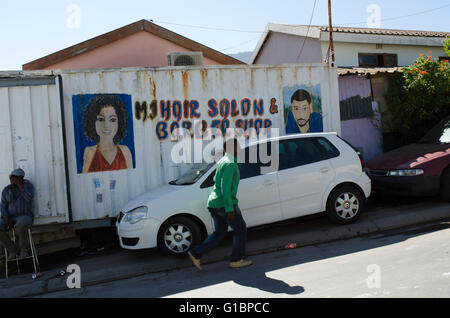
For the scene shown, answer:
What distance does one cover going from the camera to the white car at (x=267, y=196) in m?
5.84

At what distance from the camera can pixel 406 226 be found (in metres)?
6.72

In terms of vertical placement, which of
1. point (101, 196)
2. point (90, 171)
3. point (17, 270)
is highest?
point (90, 171)

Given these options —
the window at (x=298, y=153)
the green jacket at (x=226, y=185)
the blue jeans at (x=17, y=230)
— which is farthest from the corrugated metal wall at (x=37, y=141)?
the window at (x=298, y=153)

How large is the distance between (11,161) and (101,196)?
1.60m

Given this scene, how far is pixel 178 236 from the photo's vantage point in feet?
19.3

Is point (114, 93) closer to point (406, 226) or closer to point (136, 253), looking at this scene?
point (136, 253)

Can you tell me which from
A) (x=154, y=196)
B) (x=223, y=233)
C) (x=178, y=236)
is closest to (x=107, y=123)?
(x=154, y=196)

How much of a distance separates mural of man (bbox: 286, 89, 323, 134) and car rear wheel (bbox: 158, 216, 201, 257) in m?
3.44

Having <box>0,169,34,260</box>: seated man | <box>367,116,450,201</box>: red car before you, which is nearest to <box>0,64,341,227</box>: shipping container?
<box>0,169,34,260</box>: seated man

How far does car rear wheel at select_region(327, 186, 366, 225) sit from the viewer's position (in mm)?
6523

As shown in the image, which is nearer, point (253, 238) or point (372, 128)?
point (253, 238)

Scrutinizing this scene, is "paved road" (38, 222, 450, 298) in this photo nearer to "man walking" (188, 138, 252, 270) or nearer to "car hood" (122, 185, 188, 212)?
"man walking" (188, 138, 252, 270)

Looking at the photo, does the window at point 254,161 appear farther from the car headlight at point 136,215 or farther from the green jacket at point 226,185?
the car headlight at point 136,215
